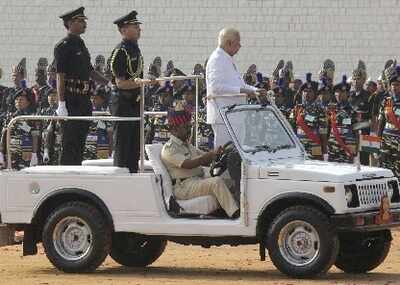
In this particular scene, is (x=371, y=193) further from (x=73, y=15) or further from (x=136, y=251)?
(x=73, y=15)

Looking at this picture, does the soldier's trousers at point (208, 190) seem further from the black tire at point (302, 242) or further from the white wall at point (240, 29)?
the white wall at point (240, 29)

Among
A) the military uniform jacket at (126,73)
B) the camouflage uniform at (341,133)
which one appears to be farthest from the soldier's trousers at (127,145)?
the camouflage uniform at (341,133)

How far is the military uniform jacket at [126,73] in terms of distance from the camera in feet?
56.3

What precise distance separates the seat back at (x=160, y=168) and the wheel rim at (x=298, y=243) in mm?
1308

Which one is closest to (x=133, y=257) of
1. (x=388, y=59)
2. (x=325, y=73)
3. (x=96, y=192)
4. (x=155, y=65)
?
(x=96, y=192)

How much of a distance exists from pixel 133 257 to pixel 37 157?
30.0ft

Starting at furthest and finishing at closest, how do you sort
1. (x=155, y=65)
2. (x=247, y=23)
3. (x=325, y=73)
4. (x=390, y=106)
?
(x=247, y=23) → (x=155, y=65) → (x=325, y=73) → (x=390, y=106)

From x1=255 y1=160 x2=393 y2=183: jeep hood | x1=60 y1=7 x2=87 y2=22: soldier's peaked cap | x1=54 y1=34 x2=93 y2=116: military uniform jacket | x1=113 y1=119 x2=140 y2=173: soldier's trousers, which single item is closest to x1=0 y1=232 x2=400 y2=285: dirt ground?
x1=255 y1=160 x2=393 y2=183: jeep hood

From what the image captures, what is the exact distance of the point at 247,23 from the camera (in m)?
37.8

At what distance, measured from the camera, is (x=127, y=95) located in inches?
674

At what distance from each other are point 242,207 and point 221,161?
606 mm

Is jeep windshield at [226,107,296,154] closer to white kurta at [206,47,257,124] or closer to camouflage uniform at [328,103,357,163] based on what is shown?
white kurta at [206,47,257,124]

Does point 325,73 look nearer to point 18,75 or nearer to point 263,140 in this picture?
point 18,75

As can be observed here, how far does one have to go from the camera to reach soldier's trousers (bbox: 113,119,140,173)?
1689 centimetres
